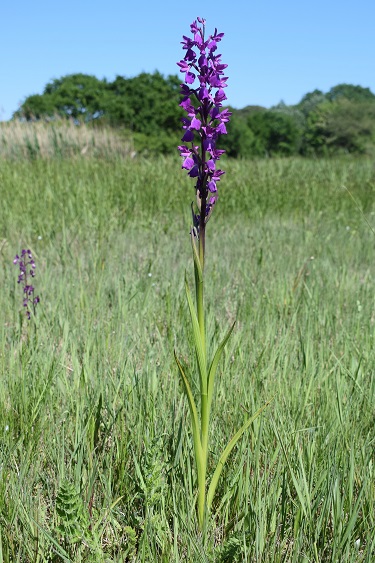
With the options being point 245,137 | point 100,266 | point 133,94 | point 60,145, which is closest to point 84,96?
point 133,94

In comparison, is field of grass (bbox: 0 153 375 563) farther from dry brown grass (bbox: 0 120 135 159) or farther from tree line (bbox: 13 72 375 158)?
tree line (bbox: 13 72 375 158)

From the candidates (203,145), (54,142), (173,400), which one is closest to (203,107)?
(203,145)

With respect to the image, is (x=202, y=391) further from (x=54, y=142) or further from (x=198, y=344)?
(x=54, y=142)

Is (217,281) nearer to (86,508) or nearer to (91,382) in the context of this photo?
(91,382)

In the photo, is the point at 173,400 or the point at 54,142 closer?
the point at 173,400

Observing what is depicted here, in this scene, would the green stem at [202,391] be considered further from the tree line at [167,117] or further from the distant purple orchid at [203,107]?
the tree line at [167,117]

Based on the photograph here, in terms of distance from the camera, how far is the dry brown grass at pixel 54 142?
1041 cm

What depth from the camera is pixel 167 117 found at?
1081 inches

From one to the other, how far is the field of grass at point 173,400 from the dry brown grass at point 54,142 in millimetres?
5537

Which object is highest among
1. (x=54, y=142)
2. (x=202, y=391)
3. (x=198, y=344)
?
(x=54, y=142)

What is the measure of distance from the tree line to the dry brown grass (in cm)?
869

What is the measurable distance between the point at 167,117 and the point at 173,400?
27.1 m

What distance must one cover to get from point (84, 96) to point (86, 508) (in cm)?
3225

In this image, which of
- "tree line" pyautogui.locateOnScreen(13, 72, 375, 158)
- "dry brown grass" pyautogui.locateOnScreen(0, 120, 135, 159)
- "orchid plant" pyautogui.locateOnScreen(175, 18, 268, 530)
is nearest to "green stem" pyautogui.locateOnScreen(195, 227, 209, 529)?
"orchid plant" pyautogui.locateOnScreen(175, 18, 268, 530)
